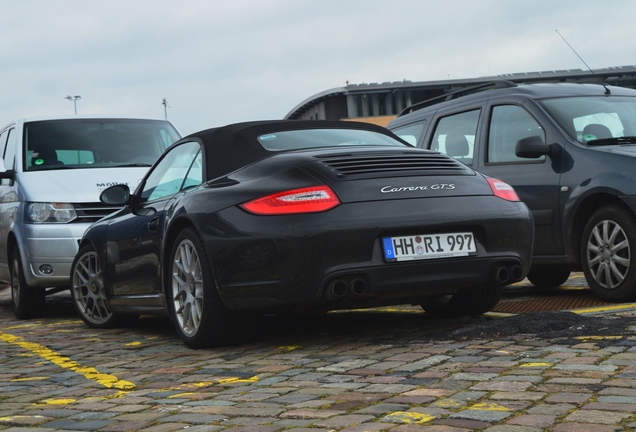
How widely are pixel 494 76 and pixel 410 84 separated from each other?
23.4ft

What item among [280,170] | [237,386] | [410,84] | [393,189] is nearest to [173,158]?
[280,170]

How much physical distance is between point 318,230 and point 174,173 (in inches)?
77.5

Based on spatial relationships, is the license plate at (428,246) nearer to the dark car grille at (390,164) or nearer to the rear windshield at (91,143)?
the dark car grille at (390,164)

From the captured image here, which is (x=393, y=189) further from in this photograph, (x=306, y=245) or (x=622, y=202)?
(x=622, y=202)

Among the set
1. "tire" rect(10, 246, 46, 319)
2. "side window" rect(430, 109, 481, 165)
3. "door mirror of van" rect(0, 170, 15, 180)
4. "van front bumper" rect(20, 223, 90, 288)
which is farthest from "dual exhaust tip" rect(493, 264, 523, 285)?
"door mirror of van" rect(0, 170, 15, 180)

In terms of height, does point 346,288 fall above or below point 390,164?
below

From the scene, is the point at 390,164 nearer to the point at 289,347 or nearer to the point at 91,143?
the point at 289,347

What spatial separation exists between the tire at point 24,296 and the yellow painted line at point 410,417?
22.2ft

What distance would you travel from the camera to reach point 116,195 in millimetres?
8266

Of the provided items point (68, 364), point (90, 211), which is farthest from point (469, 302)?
point (90, 211)

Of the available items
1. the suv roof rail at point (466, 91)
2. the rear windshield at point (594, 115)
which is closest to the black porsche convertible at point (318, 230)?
the rear windshield at point (594, 115)

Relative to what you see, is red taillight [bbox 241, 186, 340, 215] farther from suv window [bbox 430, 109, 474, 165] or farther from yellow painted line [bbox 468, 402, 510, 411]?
suv window [bbox 430, 109, 474, 165]

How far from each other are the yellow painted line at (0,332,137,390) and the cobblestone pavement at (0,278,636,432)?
1cm

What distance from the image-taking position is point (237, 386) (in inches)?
209
